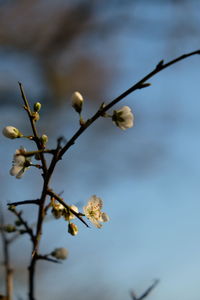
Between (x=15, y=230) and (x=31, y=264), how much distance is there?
0.44 meters

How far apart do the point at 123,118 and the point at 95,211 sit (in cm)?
34

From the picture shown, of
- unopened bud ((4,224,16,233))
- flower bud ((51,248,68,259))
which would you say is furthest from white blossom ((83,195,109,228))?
unopened bud ((4,224,16,233))

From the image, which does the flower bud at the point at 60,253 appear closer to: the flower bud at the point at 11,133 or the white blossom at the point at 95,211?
the white blossom at the point at 95,211

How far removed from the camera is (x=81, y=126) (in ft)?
3.46

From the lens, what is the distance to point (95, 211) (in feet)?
5.10

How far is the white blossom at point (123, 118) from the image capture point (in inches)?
53.3

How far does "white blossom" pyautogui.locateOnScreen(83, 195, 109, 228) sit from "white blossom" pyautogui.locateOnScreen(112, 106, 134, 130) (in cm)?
26

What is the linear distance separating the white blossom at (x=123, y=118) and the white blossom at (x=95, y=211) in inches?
10.3

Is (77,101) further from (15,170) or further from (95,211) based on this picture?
(95,211)

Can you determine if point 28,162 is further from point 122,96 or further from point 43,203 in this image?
point 122,96

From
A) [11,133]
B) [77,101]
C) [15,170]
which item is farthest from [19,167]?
[77,101]

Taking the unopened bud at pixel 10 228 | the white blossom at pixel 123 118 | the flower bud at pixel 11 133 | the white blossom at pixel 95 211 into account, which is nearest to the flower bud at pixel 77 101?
the white blossom at pixel 123 118

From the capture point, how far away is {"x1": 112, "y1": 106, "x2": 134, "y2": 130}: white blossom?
53.3 inches

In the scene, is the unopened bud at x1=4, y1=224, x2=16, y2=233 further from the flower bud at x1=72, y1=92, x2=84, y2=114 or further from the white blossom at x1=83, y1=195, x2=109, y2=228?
the flower bud at x1=72, y1=92, x2=84, y2=114
